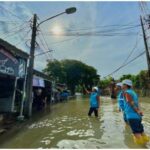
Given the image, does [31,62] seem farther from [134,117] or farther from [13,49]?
[134,117]

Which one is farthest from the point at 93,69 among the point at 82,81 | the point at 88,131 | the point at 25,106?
the point at 88,131

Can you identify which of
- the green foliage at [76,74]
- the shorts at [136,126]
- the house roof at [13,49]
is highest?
the green foliage at [76,74]

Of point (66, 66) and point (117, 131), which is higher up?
point (66, 66)

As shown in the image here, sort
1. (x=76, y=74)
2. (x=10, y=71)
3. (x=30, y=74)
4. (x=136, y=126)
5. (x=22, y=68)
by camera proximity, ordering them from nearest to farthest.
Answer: (x=136, y=126) < (x=10, y=71) < (x=22, y=68) < (x=30, y=74) < (x=76, y=74)

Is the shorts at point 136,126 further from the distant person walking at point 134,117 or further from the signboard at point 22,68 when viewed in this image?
the signboard at point 22,68

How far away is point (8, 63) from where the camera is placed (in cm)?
1283

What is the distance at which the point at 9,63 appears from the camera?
42.7ft

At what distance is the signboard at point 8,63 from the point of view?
11.9 meters

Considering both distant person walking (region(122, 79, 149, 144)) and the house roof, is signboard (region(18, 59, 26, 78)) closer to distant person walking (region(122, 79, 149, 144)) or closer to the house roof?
the house roof

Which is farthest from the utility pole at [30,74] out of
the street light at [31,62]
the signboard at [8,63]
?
the signboard at [8,63]

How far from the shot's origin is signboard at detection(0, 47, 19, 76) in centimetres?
1194

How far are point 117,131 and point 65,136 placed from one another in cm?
214

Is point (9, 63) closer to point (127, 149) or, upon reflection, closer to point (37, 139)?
point (37, 139)

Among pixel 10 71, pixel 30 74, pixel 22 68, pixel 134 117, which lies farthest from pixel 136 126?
pixel 30 74
